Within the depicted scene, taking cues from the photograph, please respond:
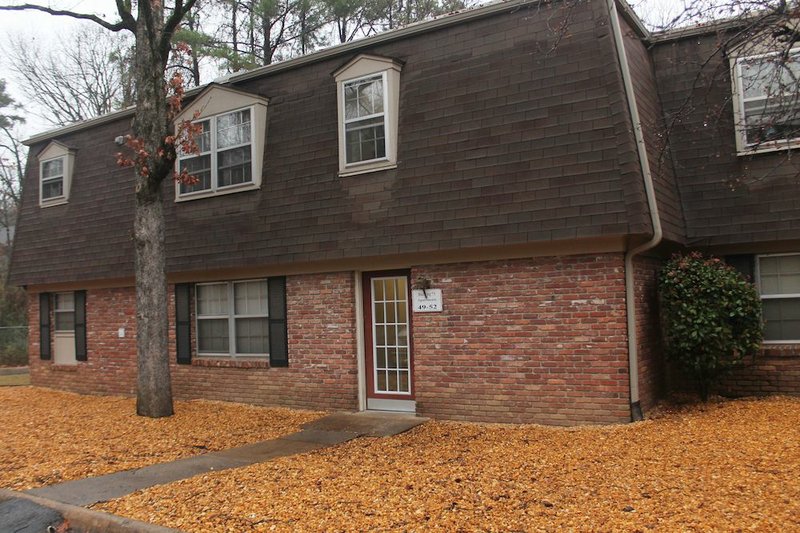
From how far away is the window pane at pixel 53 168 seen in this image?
14875 millimetres

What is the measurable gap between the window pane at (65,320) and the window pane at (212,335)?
412 cm

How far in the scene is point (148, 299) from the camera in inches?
406

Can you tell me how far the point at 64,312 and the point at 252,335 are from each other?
19.2 feet

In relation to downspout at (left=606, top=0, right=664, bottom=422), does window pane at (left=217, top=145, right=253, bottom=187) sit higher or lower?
higher

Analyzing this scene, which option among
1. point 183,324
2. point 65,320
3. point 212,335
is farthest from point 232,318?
point 65,320

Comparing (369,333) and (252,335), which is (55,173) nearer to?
(252,335)

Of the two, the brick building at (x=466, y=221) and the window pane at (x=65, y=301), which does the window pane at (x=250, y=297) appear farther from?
the window pane at (x=65, y=301)

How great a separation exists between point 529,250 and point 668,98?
A: 3.74 meters

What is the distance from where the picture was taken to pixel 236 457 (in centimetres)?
771

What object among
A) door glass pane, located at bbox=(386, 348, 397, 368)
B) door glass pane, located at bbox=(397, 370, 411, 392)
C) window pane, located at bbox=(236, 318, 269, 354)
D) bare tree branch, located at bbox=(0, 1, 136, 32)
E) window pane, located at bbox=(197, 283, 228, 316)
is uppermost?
bare tree branch, located at bbox=(0, 1, 136, 32)

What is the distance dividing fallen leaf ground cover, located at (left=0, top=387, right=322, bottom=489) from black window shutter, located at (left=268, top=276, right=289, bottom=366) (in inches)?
34.2

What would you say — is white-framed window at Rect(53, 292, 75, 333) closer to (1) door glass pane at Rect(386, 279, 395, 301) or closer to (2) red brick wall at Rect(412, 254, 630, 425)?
(1) door glass pane at Rect(386, 279, 395, 301)

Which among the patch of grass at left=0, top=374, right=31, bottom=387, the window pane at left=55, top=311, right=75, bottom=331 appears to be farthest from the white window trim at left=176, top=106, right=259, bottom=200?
the patch of grass at left=0, top=374, right=31, bottom=387

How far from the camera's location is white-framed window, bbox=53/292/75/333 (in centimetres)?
1469
